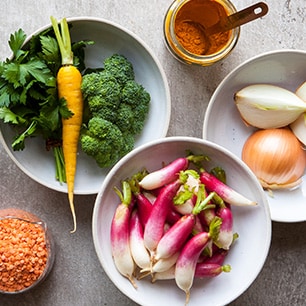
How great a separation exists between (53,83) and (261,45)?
1.55ft

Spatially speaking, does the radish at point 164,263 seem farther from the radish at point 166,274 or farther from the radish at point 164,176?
the radish at point 164,176

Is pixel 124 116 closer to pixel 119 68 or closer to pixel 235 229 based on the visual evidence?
pixel 119 68

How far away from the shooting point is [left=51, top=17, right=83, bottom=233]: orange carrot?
44.1 inches

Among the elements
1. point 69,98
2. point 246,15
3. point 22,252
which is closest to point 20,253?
point 22,252

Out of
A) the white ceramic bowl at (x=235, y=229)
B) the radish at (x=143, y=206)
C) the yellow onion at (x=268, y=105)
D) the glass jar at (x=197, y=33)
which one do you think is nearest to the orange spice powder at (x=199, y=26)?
the glass jar at (x=197, y=33)

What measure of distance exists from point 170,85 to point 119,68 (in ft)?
0.47

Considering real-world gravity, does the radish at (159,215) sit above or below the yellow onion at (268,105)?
below

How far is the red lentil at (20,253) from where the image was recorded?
1.14 meters

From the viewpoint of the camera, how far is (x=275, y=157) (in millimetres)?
1154

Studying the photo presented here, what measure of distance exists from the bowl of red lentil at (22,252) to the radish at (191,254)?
0.30 metres

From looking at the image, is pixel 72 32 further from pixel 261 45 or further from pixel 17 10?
pixel 261 45

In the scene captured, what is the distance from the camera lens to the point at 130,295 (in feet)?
3.59

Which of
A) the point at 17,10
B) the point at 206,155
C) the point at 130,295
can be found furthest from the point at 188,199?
the point at 17,10

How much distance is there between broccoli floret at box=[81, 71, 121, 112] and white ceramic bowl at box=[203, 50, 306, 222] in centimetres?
20
